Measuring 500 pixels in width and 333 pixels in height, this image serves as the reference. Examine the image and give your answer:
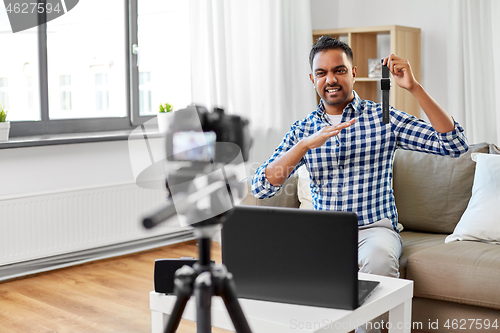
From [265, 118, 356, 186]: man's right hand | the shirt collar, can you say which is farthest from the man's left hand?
the shirt collar

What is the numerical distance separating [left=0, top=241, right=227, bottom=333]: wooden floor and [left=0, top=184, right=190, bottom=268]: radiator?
0.46ft

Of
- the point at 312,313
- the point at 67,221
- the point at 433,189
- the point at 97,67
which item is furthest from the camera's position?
the point at 97,67

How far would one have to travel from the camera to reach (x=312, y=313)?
4.24ft

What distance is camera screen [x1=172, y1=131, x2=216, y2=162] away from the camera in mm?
660

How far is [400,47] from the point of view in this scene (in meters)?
3.64

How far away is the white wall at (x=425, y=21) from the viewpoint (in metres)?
3.75

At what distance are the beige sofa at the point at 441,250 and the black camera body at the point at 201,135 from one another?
1548 mm

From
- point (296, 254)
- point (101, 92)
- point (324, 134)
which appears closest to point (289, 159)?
point (324, 134)

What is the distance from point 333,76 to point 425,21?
81.2 inches

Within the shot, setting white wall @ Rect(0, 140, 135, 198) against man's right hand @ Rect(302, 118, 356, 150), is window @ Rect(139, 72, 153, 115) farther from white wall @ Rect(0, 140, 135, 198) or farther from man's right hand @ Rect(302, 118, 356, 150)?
man's right hand @ Rect(302, 118, 356, 150)

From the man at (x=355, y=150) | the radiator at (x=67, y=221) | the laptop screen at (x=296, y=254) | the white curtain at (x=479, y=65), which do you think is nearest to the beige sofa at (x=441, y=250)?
the man at (x=355, y=150)

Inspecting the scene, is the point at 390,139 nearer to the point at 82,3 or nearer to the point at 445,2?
the point at 445,2

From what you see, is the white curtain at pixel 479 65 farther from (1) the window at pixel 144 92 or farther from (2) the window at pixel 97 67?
(1) the window at pixel 144 92

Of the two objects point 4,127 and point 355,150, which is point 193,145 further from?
point 4,127
